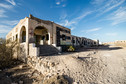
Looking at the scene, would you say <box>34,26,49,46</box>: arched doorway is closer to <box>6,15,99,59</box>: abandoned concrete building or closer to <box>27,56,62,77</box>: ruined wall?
<box>6,15,99,59</box>: abandoned concrete building

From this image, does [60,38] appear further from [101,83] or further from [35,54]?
[101,83]

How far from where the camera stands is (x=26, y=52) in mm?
8438

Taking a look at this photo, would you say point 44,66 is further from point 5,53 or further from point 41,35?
point 41,35

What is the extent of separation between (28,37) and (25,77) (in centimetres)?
536

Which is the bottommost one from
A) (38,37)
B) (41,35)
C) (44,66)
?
(44,66)

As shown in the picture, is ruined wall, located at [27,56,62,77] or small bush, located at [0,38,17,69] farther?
small bush, located at [0,38,17,69]

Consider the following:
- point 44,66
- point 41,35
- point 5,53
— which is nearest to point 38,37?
point 41,35

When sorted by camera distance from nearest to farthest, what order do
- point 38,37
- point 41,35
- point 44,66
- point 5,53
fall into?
1. point 44,66
2. point 5,53
3. point 41,35
4. point 38,37

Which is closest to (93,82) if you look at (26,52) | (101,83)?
(101,83)

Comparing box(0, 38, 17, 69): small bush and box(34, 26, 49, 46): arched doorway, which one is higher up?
box(34, 26, 49, 46): arched doorway

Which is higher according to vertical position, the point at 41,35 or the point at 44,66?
the point at 41,35

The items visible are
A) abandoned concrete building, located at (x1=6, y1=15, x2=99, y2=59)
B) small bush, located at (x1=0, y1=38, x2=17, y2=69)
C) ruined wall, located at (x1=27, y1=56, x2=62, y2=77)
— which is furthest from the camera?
abandoned concrete building, located at (x1=6, y1=15, x2=99, y2=59)

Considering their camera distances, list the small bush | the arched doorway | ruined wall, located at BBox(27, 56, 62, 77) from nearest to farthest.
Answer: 1. ruined wall, located at BBox(27, 56, 62, 77)
2. the small bush
3. the arched doorway

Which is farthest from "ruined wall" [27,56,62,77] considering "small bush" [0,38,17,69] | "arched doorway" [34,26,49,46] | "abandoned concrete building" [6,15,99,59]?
"arched doorway" [34,26,49,46]
